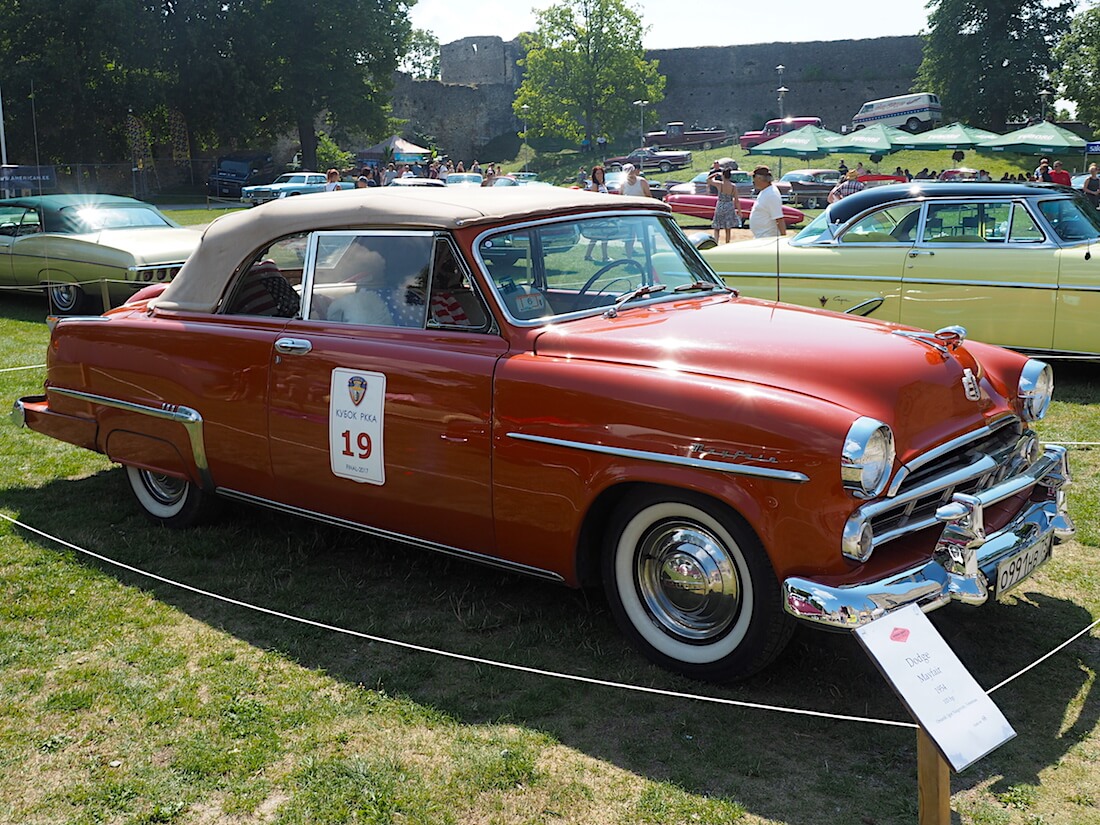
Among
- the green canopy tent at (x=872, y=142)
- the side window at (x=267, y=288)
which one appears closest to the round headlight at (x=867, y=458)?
the side window at (x=267, y=288)

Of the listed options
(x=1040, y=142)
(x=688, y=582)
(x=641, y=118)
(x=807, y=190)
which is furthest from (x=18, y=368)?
(x=641, y=118)

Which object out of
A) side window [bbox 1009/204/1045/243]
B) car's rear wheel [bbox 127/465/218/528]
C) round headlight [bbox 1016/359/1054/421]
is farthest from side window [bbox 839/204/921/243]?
car's rear wheel [bbox 127/465/218/528]

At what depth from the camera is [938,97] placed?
172 ft

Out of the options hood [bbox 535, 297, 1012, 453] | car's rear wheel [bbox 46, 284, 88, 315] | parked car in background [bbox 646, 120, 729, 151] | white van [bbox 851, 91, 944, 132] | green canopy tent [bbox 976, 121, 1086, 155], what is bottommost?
car's rear wheel [bbox 46, 284, 88, 315]

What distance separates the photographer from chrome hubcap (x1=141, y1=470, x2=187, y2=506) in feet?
17.2

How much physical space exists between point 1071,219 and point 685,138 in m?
56.2

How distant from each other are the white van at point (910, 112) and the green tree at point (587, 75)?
14.4 metres

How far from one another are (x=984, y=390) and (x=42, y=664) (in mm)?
3567

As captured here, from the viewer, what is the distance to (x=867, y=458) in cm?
309

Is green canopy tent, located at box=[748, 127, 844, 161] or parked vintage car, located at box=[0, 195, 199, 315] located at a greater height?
green canopy tent, located at box=[748, 127, 844, 161]

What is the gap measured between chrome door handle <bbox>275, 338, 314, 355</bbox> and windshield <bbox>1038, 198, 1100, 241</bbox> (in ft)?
19.3

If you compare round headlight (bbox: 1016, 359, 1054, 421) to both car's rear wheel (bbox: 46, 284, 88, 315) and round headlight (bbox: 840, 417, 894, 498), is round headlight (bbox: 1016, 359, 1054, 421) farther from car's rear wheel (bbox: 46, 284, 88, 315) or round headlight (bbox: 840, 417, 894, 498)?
car's rear wheel (bbox: 46, 284, 88, 315)

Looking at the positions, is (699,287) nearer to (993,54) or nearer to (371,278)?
(371,278)

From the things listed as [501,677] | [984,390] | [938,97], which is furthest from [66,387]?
[938,97]
